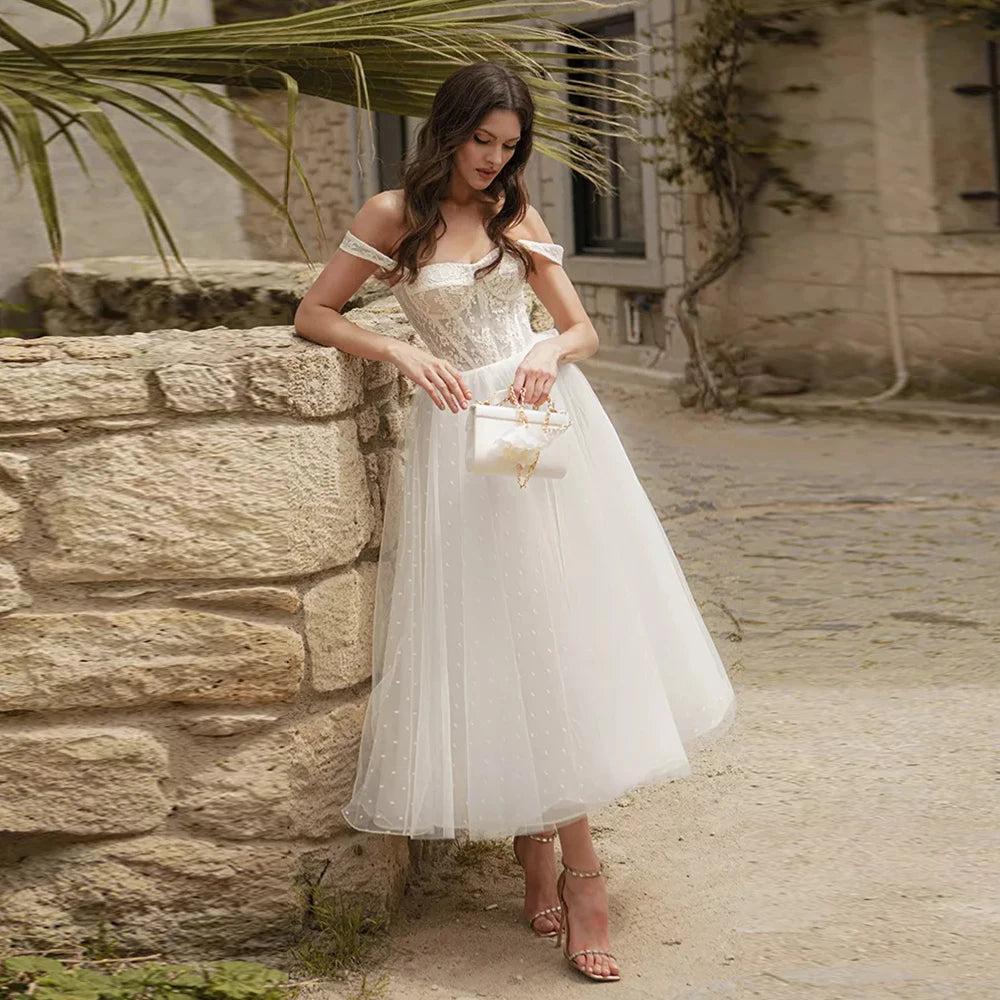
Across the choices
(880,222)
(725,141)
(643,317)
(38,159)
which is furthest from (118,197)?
(643,317)

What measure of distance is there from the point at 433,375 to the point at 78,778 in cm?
91

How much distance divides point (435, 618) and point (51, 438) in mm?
711

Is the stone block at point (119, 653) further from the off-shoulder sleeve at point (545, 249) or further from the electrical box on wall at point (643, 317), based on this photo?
the electrical box on wall at point (643, 317)

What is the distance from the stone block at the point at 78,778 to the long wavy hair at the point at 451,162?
938mm

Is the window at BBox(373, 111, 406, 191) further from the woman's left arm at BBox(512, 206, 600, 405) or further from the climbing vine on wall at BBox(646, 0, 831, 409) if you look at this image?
the woman's left arm at BBox(512, 206, 600, 405)

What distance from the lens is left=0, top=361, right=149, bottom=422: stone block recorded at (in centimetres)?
253

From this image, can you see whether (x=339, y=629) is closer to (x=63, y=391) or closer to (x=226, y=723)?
(x=226, y=723)

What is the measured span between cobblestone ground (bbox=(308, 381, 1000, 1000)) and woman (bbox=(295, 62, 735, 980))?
193mm

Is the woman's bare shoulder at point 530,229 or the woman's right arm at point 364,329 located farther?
the woman's bare shoulder at point 530,229

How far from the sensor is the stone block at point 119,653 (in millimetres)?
2578

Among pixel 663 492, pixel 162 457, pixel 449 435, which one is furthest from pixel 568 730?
pixel 663 492

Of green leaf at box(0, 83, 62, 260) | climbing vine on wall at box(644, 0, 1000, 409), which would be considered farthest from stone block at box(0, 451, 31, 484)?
climbing vine on wall at box(644, 0, 1000, 409)

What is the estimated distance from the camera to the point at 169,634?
258 cm

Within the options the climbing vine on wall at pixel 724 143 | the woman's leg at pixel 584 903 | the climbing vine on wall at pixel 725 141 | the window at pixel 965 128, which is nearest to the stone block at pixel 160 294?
the woman's leg at pixel 584 903
